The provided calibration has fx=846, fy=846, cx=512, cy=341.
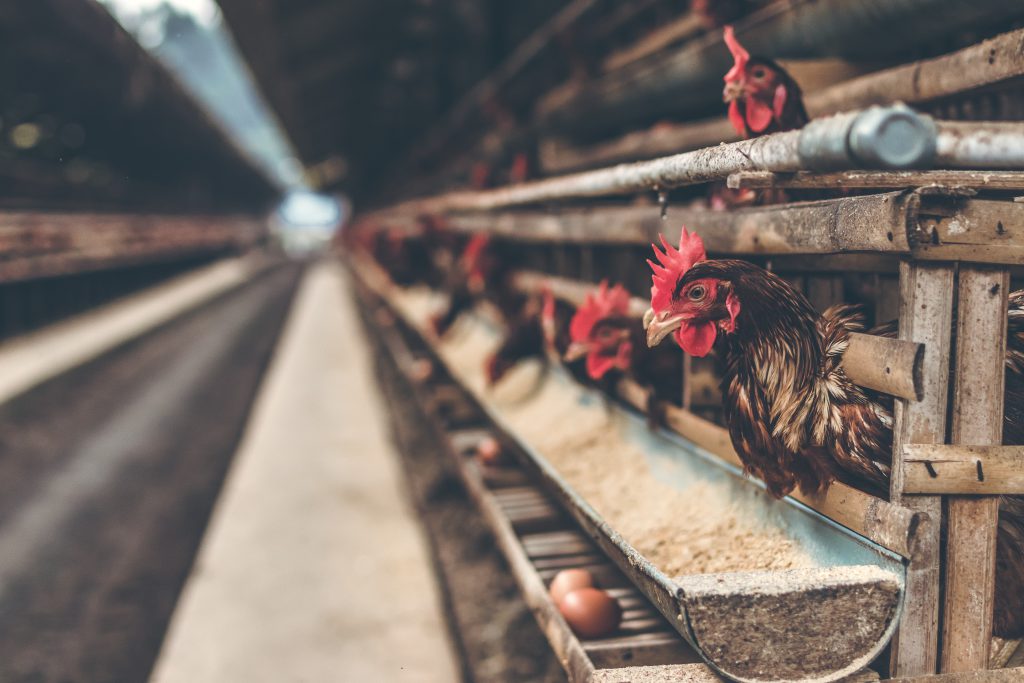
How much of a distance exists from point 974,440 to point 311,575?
3.74 meters

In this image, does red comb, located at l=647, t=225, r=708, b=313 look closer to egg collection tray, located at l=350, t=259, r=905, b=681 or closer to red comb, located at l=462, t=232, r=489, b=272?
egg collection tray, located at l=350, t=259, r=905, b=681

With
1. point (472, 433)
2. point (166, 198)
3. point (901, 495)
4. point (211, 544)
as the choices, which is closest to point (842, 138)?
point (901, 495)

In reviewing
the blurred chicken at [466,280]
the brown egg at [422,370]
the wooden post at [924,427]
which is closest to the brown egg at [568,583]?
the wooden post at [924,427]

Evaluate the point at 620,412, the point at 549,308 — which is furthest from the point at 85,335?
the point at 620,412

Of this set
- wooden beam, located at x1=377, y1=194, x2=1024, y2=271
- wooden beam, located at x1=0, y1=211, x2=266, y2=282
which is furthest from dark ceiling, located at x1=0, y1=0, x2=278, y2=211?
wooden beam, located at x1=377, y1=194, x2=1024, y2=271

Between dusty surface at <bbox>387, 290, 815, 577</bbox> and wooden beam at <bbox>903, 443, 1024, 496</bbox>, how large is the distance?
0.44 metres

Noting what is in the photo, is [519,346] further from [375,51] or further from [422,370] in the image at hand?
[375,51]

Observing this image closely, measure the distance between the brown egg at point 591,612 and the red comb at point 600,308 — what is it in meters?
1.12

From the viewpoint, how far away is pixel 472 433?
17.6 ft

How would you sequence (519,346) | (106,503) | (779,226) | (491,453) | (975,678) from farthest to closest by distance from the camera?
(106,503) < (519,346) < (491,453) < (779,226) < (975,678)

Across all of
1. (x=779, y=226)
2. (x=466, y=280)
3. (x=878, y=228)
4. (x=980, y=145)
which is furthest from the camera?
(x=466, y=280)

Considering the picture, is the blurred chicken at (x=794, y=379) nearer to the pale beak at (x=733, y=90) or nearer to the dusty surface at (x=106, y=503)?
the pale beak at (x=733, y=90)

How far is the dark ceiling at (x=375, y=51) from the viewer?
25.2 feet

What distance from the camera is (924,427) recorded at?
176 cm
